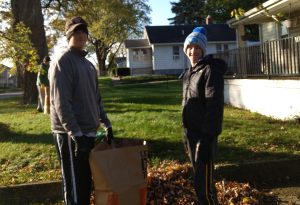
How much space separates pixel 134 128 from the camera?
33.8 ft

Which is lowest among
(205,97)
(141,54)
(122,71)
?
(205,97)

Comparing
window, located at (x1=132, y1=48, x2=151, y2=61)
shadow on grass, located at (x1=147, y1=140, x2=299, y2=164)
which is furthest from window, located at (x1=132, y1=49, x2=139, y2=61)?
shadow on grass, located at (x1=147, y1=140, x2=299, y2=164)

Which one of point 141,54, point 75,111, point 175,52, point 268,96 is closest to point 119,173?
point 75,111

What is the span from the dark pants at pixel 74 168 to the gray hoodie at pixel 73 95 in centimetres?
10

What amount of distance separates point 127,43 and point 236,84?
4240cm

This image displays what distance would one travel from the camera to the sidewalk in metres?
6.66

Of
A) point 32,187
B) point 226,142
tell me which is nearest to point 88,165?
point 32,187

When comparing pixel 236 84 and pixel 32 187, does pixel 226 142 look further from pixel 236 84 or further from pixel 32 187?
pixel 236 84

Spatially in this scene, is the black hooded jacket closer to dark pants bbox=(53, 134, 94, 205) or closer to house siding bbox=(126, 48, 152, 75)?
dark pants bbox=(53, 134, 94, 205)

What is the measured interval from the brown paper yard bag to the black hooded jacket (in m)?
0.54

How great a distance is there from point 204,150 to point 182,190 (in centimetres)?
184

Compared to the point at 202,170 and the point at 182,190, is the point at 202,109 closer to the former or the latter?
the point at 202,170

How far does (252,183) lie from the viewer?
7004 mm

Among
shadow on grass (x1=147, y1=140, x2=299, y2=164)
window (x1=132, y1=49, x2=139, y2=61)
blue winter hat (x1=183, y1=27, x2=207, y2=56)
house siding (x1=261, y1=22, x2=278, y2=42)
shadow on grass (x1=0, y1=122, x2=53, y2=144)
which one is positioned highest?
window (x1=132, y1=49, x2=139, y2=61)
